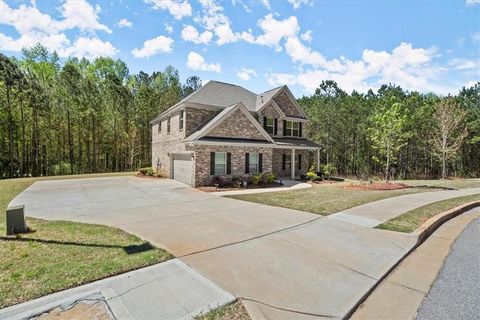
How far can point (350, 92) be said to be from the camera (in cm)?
3541

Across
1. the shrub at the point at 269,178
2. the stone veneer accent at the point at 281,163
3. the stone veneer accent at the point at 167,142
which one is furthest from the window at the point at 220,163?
the stone veneer accent at the point at 281,163

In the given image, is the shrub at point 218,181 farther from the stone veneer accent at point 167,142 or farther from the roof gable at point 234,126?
the stone veneer accent at point 167,142

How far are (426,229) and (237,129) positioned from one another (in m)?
12.0

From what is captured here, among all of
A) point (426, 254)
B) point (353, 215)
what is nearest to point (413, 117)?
point (353, 215)

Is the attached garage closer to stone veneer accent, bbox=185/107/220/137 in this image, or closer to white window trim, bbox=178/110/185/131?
stone veneer accent, bbox=185/107/220/137

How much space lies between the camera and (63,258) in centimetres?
434

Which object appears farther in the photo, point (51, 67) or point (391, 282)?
point (51, 67)

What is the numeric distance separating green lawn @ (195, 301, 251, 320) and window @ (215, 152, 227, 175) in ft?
40.8

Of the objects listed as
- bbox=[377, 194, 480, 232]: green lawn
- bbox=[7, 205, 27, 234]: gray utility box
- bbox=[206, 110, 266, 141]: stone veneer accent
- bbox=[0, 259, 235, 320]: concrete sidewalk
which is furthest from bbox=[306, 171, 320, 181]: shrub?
bbox=[7, 205, 27, 234]: gray utility box

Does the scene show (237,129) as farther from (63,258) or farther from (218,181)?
(63,258)

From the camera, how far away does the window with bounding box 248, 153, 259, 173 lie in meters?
16.5

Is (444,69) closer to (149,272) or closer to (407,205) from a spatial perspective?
(407,205)

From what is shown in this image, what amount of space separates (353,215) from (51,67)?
3473 centimetres

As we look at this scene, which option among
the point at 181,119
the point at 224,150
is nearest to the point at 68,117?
the point at 181,119
